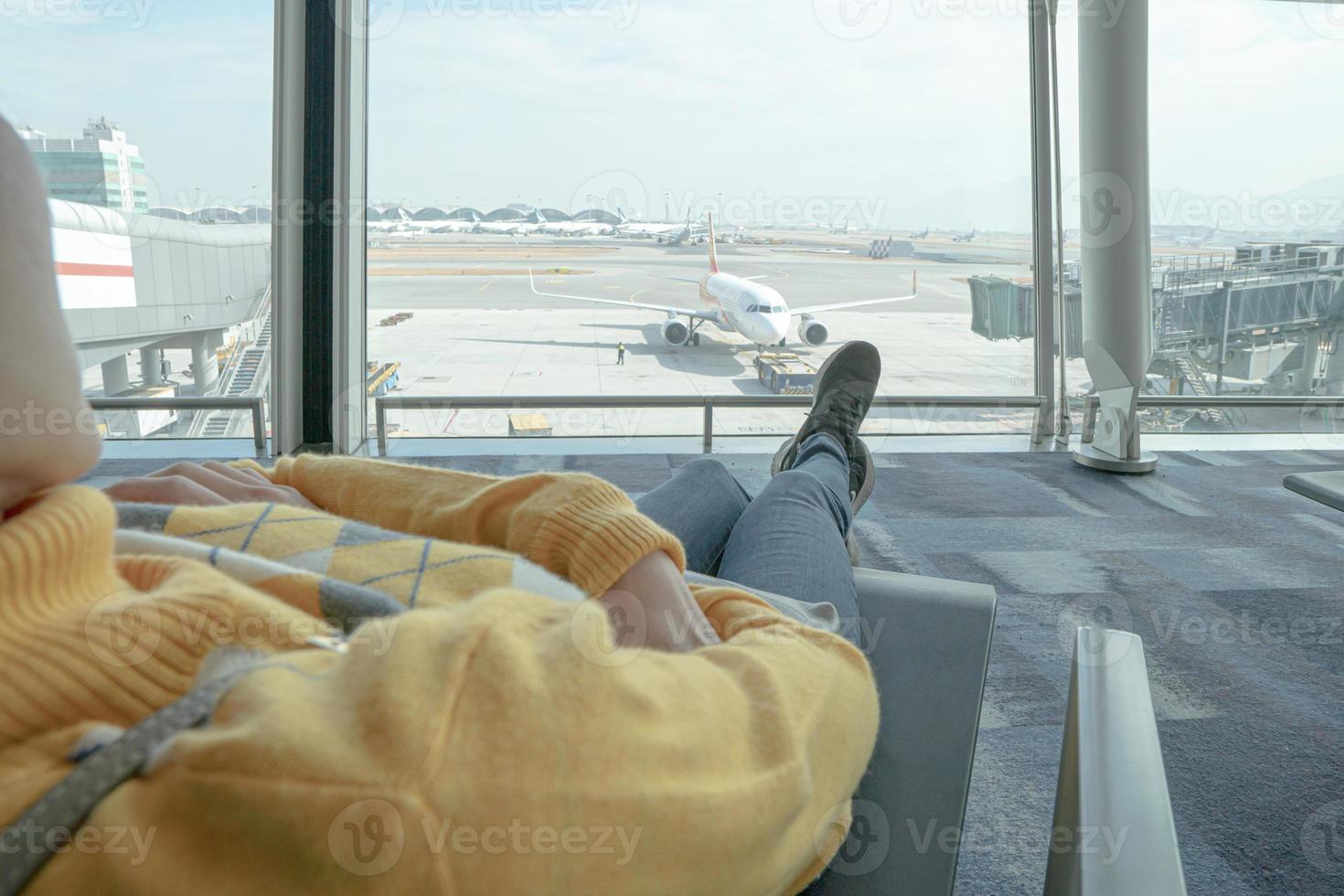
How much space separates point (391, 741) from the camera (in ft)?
1.28

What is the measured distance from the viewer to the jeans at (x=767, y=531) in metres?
0.96

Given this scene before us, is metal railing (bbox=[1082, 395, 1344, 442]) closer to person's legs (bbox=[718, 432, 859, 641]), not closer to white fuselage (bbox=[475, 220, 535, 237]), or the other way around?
white fuselage (bbox=[475, 220, 535, 237])

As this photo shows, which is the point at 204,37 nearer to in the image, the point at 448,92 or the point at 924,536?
the point at 448,92

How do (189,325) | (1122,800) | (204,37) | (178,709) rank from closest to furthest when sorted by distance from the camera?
(178,709)
(1122,800)
(204,37)
(189,325)

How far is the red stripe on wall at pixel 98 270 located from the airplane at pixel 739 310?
1.51 meters

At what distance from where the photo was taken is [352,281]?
11.0 feet

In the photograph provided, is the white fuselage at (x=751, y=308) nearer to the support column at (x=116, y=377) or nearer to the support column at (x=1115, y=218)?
the support column at (x=1115, y=218)

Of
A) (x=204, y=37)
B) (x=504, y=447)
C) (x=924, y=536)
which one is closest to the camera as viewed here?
(x=924, y=536)

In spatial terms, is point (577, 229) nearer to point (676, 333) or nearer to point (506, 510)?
point (676, 333)

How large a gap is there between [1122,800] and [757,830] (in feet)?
0.74

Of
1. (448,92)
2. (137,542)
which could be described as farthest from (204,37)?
(137,542)
